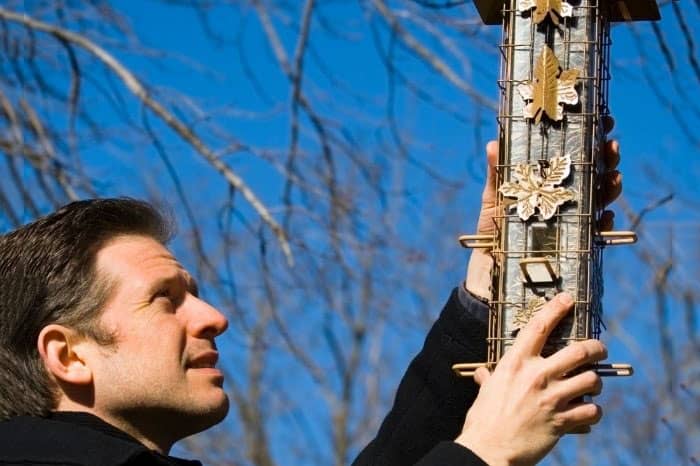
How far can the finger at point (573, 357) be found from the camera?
220cm

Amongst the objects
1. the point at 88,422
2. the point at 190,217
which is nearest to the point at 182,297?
the point at 88,422

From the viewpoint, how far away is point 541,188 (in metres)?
2.38

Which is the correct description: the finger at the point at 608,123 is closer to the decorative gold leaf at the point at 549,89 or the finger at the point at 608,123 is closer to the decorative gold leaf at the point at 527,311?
the decorative gold leaf at the point at 549,89

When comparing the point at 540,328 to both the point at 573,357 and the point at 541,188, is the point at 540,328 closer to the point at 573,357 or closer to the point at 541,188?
the point at 573,357

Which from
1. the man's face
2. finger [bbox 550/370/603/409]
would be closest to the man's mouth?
the man's face

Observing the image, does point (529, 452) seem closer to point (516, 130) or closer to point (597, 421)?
point (597, 421)

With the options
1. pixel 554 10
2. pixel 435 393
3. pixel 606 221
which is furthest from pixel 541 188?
pixel 435 393

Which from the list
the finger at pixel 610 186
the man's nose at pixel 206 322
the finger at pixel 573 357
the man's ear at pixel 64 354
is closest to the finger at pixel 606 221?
the finger at pixel 610 186

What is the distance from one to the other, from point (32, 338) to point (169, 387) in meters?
0.28

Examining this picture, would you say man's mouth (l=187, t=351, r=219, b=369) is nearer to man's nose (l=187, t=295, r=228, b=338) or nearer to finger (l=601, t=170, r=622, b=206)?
man's nose (l=187, t=295, r=228, b=338)

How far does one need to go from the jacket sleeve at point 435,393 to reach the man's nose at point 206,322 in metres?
0.41

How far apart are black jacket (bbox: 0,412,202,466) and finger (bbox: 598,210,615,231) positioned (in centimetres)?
79

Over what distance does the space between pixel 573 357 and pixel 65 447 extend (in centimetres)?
82

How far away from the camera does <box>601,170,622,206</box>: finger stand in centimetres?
247
